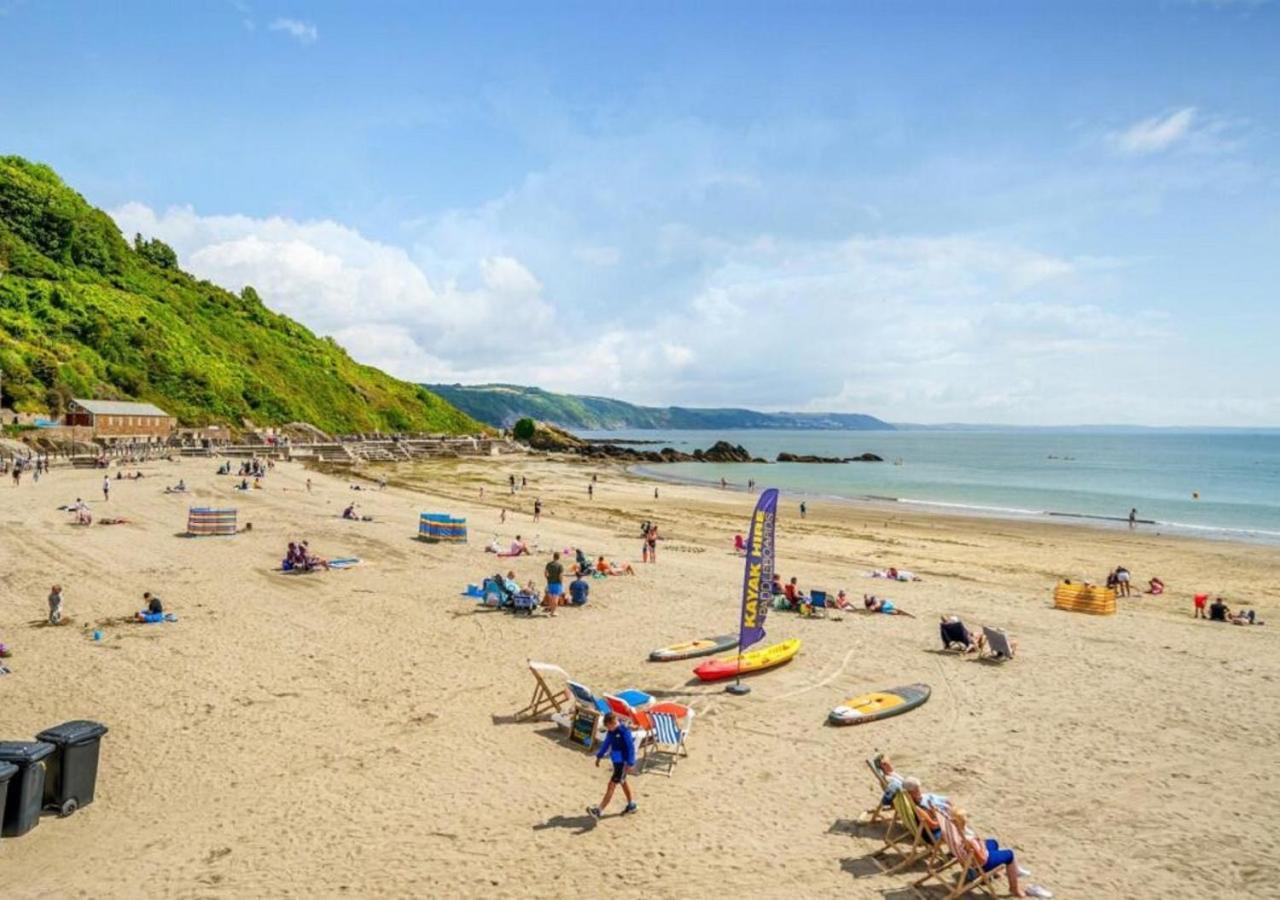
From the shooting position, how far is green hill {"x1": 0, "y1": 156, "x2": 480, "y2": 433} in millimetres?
65188

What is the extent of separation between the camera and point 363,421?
9838 centimetres

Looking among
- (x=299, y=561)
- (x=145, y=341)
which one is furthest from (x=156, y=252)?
(x=299, y=561)

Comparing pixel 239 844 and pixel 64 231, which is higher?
pixel 64 231

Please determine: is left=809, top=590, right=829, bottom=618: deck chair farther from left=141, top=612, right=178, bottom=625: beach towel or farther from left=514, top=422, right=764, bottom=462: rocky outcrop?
left=514, top=422, right=764, bottom=462: rocky outcrop

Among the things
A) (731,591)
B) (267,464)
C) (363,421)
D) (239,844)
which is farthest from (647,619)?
(363,421)

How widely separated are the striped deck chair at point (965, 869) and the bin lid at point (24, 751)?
9.84m

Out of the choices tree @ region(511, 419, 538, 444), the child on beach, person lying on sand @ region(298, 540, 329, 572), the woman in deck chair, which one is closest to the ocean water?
tree @ region(511, 419, 538, 444)

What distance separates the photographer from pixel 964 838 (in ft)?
24.9

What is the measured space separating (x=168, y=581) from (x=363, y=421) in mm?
82713

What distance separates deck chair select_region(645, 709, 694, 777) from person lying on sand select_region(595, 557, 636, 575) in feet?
39.7

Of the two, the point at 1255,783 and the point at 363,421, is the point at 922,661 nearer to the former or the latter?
the point at 1255,783

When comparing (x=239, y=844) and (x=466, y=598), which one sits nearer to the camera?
(x=239, y=844)

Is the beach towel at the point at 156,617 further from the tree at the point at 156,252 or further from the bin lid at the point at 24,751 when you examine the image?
the tree at the point at 156,252

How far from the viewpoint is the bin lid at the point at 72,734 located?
8.61 metres
